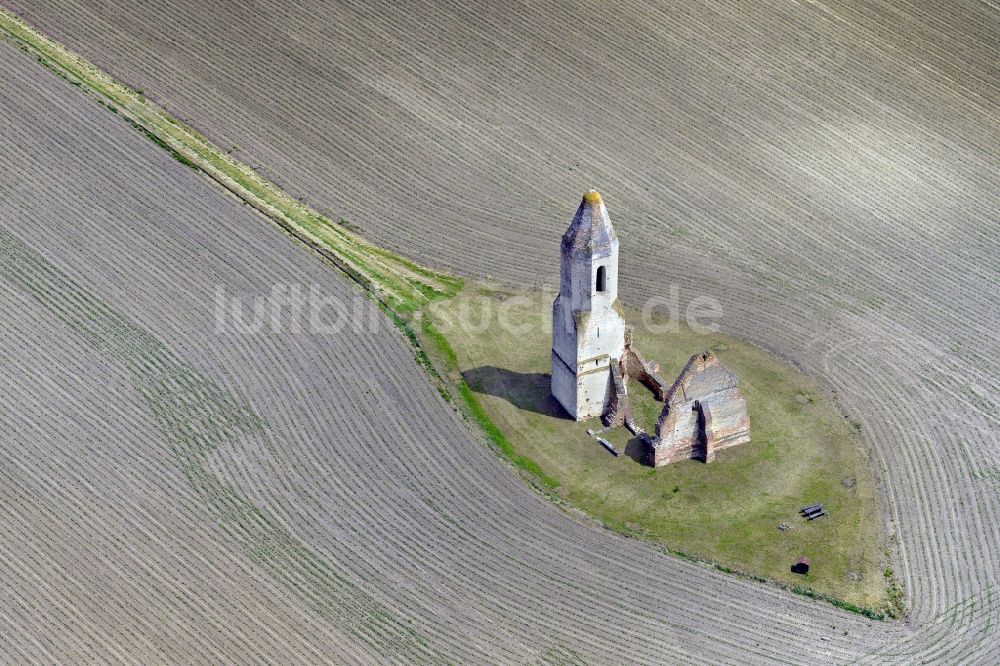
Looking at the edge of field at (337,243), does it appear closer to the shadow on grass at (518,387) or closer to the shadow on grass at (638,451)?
the shadow on grass at (518,387)

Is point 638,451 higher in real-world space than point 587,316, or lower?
lower

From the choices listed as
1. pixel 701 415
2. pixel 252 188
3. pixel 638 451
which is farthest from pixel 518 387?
pixel 252 188

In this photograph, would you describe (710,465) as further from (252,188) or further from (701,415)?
(252,188)

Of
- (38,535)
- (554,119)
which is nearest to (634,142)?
(554,119)

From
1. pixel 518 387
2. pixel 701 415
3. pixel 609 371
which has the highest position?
pixel 701 415

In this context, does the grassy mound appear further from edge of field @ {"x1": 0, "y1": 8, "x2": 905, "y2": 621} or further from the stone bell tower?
the stone bell tower

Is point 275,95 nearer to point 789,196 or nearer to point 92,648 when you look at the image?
point 789,196

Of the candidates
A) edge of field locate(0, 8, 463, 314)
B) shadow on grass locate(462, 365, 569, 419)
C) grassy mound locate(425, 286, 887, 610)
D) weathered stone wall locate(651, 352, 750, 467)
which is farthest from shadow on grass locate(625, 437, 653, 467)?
edge of field locate(0, 8, 463, 314)

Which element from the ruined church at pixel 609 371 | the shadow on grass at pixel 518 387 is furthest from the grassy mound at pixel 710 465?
the ruined church at pixel 609 371

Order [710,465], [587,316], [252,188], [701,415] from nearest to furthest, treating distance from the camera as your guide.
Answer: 1. [701,415]
2. [587,316]
3. [710,465]
4. [252,188]
